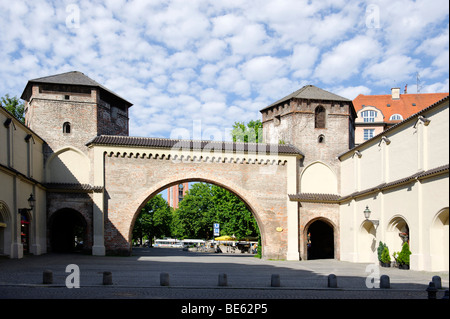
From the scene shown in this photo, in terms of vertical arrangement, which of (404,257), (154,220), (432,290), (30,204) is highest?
(30,204)

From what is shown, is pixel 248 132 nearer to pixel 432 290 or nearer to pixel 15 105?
pixel 15 105

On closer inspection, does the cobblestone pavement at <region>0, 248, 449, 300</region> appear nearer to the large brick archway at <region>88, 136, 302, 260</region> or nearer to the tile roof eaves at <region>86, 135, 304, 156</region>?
the large brick archway at <region>88, 136, 302, 260</region>

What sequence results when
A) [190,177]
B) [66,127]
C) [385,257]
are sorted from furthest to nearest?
[66,127]
[190,177]
[385,257]

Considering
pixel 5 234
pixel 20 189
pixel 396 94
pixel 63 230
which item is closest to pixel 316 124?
pixel 20 189

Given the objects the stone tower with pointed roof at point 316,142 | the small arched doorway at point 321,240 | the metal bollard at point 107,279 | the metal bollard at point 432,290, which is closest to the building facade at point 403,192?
the stone tower with pointed roof at point 316,142

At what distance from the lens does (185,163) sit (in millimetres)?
33438

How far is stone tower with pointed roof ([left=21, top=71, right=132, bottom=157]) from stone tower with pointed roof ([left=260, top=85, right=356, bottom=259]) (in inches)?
539

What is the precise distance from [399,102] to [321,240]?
29517mm

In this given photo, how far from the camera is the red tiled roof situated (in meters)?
59.9

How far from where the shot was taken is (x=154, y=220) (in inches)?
3295

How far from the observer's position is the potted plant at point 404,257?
24344 millimetres

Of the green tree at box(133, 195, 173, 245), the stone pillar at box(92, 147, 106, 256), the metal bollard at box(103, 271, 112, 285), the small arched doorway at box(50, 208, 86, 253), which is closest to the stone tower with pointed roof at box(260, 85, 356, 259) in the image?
the stone pillar at box(92, 147, 106, 256)
